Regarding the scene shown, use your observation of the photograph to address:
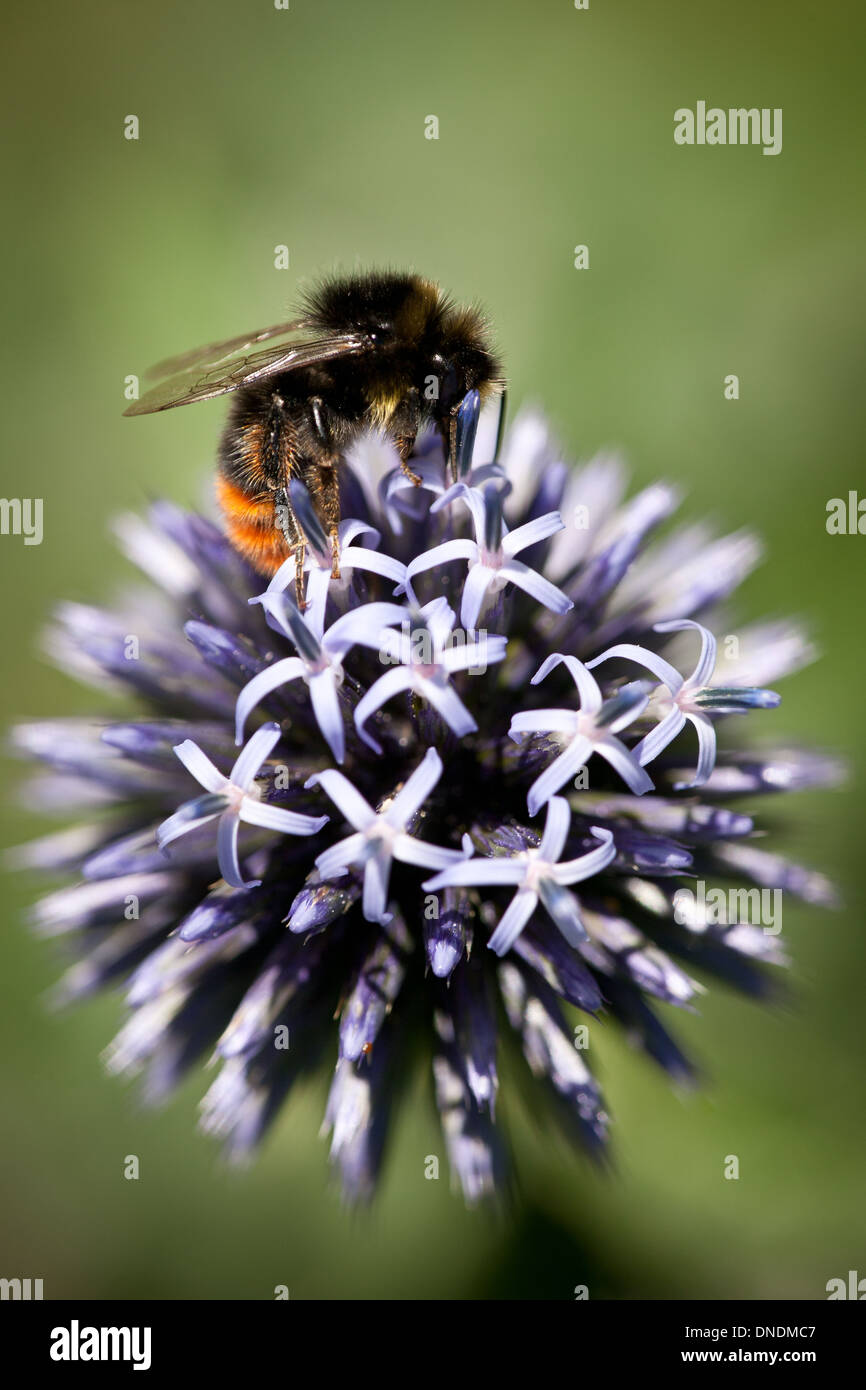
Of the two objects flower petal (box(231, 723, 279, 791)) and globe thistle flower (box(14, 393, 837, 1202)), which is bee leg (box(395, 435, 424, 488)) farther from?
flower petal (box(231, 723, 279, 791))

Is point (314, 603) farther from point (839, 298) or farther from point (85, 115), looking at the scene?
point (85, 115)

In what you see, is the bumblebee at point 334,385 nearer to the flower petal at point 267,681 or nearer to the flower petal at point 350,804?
the flower petal at point 267,681

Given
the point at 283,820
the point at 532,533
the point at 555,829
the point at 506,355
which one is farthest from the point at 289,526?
the point at 506,355

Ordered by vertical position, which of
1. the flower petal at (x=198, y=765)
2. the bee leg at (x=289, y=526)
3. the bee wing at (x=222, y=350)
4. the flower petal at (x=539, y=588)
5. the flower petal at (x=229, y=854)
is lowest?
the flower petal at (x=229, y=854)

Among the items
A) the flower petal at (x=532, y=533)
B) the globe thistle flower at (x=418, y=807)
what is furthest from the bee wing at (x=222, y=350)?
the flower petal at (x=532, y=533)

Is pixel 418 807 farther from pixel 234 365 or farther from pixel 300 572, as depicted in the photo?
pixel 234 365

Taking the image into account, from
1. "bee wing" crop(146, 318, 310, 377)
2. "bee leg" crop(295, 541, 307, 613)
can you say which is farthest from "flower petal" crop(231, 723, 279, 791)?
"bee wing" crop(146, 318, 310, 377)
